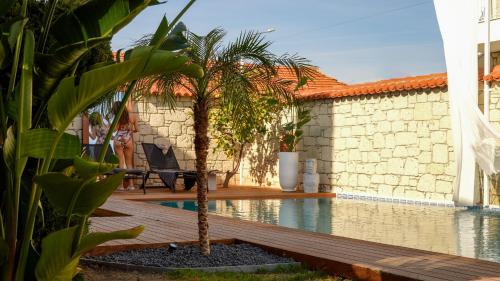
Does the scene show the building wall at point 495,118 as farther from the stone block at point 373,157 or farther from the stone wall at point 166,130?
the stone wall at point 166,130

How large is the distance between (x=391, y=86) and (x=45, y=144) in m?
11.2

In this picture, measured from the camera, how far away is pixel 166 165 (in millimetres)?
16203

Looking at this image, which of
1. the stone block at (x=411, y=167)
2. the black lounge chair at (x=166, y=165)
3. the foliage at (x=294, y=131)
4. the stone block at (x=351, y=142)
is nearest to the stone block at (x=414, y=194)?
the stone block at (x=411, y=167)

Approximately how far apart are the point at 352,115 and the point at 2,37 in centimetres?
1184

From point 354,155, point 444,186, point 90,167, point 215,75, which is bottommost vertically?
point 444,186

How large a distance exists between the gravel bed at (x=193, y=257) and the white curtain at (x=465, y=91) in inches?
241

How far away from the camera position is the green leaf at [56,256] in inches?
146

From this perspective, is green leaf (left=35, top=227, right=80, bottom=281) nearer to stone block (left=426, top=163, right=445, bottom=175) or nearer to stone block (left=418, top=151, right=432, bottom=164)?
stone block (left=426, top=163, right=445, bottom=175)

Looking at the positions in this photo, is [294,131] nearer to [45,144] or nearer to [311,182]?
[311,182]

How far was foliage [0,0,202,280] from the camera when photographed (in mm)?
3545

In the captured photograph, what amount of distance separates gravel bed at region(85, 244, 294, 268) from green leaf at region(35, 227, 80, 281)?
2.37 m

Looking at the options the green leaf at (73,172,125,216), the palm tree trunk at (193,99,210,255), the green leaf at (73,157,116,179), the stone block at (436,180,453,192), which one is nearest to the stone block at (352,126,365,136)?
the stone block at (436,180,453,192)

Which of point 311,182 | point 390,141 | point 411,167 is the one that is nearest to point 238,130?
point 311,182

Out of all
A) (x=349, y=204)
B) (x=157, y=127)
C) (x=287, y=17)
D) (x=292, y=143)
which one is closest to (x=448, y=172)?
(x=349, y=204)
